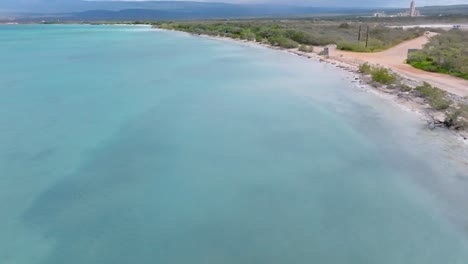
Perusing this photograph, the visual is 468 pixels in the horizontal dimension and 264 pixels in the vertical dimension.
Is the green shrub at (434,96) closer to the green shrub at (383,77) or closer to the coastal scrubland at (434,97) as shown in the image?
the coastal scrubland at (434,97)

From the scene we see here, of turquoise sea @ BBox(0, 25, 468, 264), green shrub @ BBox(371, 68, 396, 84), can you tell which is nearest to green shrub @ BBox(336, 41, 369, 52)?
green shrub @ BBox(371, 68, 396, 84)

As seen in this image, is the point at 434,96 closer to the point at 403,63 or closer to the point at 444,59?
the point at 444,59

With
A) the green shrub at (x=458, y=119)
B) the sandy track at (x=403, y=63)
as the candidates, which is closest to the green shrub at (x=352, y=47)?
the sandy track at (x=403, y=63)

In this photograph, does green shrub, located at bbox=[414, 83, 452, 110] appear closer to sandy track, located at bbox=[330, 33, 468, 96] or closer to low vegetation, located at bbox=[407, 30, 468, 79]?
sandy track, located at bbox=[330, 33, 468, 96]

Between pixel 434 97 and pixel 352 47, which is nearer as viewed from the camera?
pixel 434 97

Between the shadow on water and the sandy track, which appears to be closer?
the shadow on water

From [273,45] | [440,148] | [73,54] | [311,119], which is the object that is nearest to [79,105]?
[311,119]

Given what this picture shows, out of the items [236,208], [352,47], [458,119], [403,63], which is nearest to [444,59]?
[403,63]
